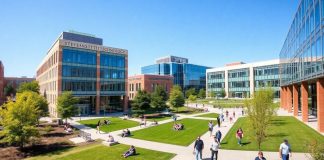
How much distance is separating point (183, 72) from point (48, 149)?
112389 millimetres

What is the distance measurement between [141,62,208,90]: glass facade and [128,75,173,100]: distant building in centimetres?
2060

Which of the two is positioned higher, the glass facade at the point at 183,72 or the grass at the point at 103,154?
the glass facade at the point at 183,72

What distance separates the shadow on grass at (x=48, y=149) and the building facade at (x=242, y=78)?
230ft

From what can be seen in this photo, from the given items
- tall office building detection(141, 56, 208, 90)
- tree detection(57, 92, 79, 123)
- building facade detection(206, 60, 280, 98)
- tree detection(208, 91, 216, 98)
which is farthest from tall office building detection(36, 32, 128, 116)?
tall office building detection(141, 56, 208, 90)

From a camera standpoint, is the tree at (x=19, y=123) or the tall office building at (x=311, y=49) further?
the tall office building at (x=311, y=49)

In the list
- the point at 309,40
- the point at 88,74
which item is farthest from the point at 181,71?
the point at 309,40

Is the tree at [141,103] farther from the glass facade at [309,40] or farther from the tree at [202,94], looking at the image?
the tree at [202,94]

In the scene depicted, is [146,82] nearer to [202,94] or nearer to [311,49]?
[202,94]

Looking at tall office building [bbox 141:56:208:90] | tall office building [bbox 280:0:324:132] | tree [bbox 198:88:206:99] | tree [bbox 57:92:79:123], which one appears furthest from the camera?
tall office building [bbox 141:56:208:90]

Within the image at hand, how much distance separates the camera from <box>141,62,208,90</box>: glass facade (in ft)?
431

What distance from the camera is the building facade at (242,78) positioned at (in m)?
87.1

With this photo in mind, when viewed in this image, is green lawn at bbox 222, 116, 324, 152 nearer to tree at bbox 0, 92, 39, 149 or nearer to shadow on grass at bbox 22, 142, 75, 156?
shadow on grass at bbox 22, 142, 75, 156

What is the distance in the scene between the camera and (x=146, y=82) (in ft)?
323

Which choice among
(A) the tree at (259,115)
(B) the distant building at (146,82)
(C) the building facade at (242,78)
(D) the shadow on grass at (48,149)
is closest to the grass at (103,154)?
(D) the shadow on grass at (48,149)
